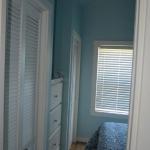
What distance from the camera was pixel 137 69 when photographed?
975 mm

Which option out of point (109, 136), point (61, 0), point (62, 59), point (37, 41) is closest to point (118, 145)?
point (109, 136)

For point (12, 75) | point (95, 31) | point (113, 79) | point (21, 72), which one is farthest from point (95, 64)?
point (12, 75)

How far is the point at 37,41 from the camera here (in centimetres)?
201

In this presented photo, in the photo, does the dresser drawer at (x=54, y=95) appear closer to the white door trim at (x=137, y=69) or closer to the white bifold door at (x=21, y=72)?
the white bifold door at (x=21, y=72)

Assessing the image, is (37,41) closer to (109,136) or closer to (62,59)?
(62,59)

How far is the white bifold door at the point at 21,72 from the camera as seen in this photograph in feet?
4.76

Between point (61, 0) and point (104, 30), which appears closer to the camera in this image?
point (61, 0)

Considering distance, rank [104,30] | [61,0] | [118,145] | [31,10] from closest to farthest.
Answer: [31,10] → [118,145] → [61,0] → [104,30]

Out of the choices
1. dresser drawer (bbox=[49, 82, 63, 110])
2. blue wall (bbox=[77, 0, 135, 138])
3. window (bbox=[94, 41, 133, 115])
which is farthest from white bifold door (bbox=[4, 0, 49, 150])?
window (bbox=[94, 41, 133, 115])

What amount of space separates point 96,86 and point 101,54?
0.68 m

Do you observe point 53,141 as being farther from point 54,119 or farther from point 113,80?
point 113,80

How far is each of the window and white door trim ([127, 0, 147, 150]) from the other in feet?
10.2

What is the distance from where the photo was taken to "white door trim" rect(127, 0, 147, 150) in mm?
953

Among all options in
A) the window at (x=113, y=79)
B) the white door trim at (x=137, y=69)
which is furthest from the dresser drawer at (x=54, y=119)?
the white door trim at (x=137, y=69)
